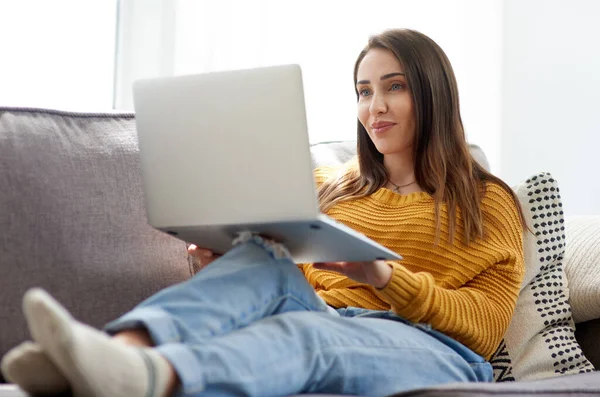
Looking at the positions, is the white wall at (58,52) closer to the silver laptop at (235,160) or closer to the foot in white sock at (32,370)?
the silver laptop at (235,160)

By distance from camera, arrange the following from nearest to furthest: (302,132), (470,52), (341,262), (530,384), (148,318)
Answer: (148,318), (302,132), (530,384), (341,262), (470,52)

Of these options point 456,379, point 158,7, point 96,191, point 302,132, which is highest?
point 158,7

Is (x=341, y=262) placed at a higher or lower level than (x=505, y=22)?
lower

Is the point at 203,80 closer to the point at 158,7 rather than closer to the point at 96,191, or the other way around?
the point at 96,191

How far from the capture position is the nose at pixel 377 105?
5.83ft

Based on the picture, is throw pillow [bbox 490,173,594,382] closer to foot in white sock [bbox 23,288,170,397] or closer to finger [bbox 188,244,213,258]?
finger [bbox 188,244,213,258]

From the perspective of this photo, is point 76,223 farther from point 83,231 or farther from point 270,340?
point 270,340

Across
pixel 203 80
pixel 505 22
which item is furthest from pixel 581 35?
pixel 203 80

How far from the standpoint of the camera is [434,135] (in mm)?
1799

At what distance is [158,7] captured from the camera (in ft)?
9.01

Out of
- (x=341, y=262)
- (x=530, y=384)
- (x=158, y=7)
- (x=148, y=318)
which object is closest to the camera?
(x=148, y=318)

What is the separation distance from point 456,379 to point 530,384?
0.14m

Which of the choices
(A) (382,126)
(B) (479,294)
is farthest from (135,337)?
(A) (382,126)

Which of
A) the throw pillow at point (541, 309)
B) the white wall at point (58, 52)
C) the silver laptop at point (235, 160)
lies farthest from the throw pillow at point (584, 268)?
the white wall at point (58, 52)
